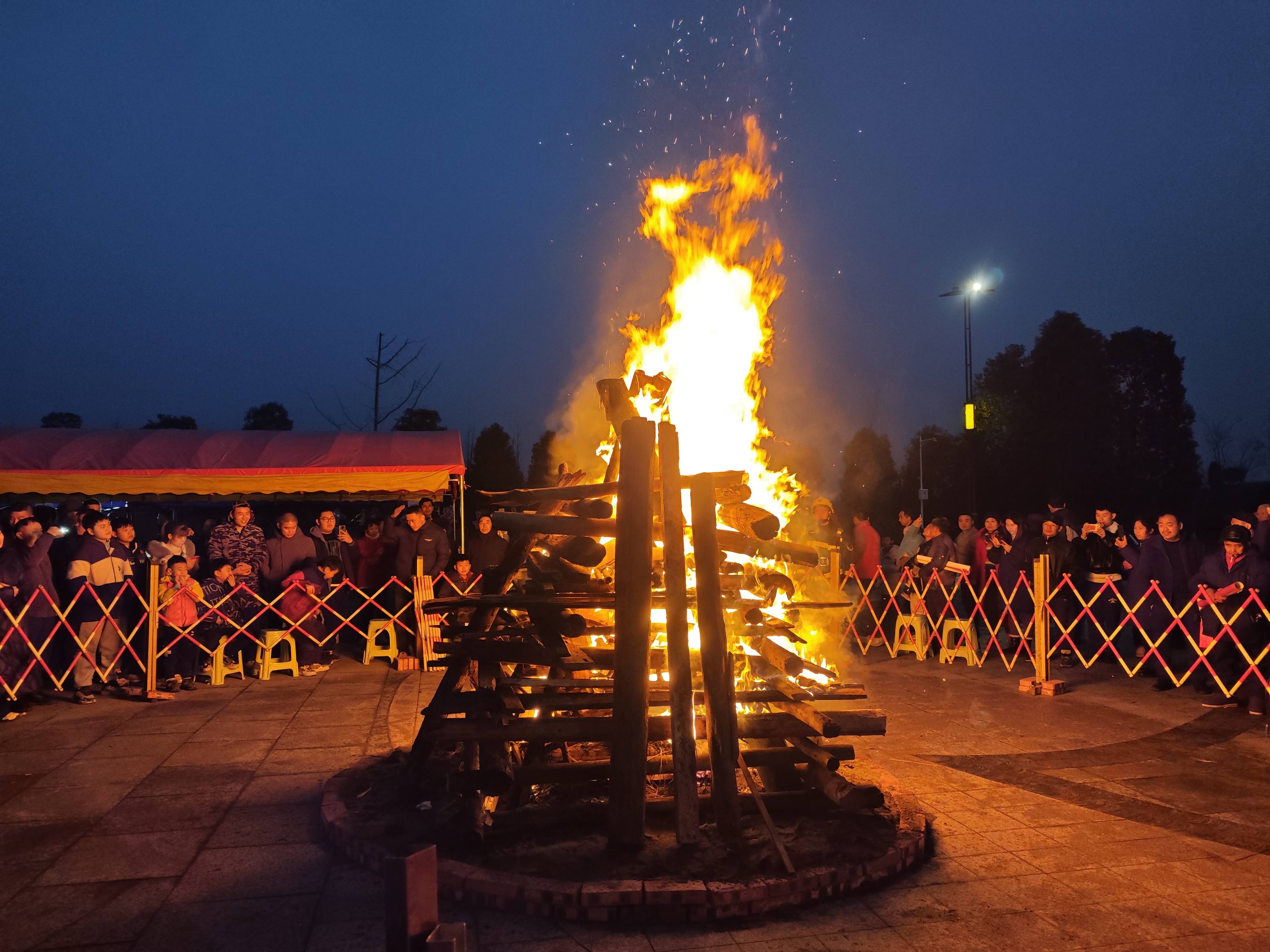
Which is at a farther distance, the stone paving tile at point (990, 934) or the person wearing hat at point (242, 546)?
the person wearing hat at point (242, 546)

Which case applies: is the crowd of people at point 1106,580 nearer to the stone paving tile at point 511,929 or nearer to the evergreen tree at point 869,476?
the stone paving tile at point 511,929

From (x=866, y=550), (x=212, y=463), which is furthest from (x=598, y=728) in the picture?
(x=212, y=463)

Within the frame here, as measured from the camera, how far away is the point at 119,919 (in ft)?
12.4

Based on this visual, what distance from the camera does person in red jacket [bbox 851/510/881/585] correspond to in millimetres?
12055

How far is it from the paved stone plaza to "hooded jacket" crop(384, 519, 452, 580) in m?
2.97

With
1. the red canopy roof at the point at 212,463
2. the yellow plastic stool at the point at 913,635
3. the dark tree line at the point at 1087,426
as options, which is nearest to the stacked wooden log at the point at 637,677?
the yellow plastic stool at the point at 913,635

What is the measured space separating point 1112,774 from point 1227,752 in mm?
1423

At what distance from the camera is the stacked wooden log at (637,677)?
169 inches

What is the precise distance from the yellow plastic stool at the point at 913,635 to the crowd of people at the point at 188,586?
5.52m

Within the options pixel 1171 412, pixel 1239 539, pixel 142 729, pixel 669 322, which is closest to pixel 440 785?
pixel 142 729

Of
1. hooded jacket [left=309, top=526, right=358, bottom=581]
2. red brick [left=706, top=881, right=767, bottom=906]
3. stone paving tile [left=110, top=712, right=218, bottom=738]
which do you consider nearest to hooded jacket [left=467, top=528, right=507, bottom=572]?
hooded jacket [left=309, top=526, right=358, bottom=581]

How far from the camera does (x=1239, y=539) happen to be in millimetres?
8531

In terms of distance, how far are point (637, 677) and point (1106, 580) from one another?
8.10 metres

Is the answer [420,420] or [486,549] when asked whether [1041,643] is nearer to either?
[486,549]
